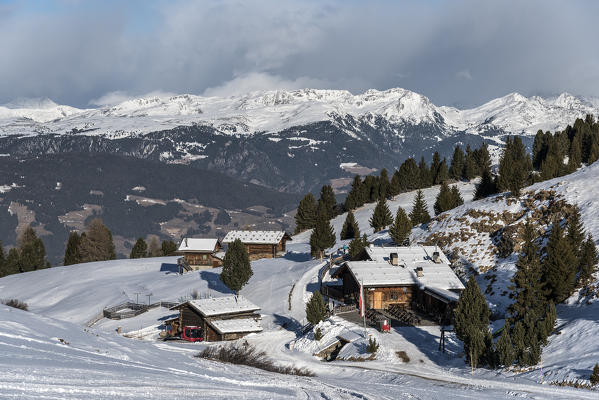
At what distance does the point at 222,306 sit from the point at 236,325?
505 centimetres

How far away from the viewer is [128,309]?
7675 centimetres

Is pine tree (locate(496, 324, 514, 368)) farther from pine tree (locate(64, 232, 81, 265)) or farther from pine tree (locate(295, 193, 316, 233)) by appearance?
pine tree (locate(64, 232, 81, 265))

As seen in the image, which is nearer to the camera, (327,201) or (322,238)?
(322,238)

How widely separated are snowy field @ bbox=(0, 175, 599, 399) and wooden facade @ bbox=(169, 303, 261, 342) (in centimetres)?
316

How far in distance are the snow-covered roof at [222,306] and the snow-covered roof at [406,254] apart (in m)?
17.8

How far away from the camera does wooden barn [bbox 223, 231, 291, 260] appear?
109938 millimetres

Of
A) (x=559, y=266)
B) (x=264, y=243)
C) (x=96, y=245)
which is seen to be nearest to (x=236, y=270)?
(x=264, y=243)

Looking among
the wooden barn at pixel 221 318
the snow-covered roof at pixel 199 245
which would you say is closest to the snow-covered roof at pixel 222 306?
the wooden barn at pixel 221 318

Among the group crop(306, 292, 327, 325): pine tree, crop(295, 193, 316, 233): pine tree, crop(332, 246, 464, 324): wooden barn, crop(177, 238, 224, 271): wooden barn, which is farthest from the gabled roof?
crop(295, 193, 316, 233): pine tree

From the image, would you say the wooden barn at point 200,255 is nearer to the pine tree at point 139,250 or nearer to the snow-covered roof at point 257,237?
the snow-covered roof at point 257,237

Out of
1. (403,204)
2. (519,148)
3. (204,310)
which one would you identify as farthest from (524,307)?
(519,148)

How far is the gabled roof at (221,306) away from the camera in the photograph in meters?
62.7

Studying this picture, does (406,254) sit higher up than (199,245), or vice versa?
(199,245)

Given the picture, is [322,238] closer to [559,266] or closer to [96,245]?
[559,266]
